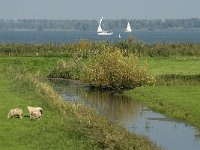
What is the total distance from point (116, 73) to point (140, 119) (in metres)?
16.2

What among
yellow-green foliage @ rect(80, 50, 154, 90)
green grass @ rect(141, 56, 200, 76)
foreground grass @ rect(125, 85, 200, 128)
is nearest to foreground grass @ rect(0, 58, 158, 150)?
foreground grass @ rect(125, 85, 200, 128)

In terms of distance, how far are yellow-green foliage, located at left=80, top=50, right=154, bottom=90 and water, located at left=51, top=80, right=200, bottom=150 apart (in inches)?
76.0

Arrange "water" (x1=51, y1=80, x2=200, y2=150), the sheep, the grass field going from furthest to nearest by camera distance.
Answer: the grass field
"water" (x1=51, y1=80, x2=200, y2=150)
the sheep

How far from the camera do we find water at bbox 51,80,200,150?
3033 cm

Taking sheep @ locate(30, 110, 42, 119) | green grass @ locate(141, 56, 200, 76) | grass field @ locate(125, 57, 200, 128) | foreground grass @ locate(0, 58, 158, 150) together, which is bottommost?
green grass @ locate(141, 56, 200, 76)

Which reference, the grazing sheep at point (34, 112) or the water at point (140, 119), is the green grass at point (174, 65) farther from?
the grazing sheep at point (34, 112)

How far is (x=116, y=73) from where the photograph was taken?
53.4 metres

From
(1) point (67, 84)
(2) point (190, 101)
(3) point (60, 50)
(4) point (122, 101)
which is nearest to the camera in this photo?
(2) point (190, 101)

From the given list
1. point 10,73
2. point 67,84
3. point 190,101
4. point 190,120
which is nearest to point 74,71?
point 67,84

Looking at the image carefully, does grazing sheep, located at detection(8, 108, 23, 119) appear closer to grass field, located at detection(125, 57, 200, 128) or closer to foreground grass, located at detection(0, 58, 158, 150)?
foreground grass, located at detection(0, 58, 158, 150)

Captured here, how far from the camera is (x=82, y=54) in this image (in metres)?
77.3

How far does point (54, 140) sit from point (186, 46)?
208ft

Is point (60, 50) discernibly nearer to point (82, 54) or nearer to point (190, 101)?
point (82, 54)

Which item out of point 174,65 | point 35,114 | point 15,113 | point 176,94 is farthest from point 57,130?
point 174,65
